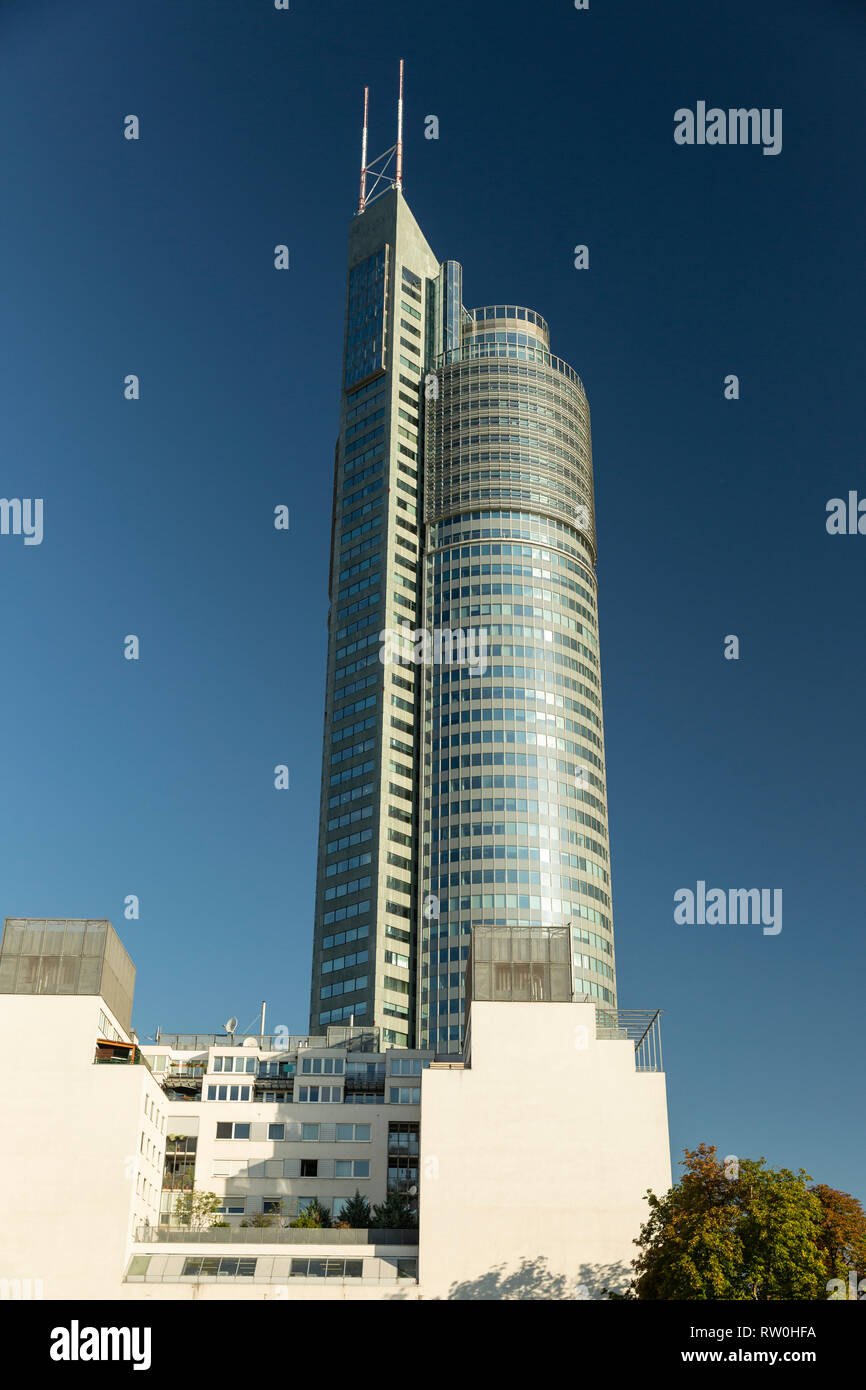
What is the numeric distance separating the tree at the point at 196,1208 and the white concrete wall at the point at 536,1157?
75.6 feet

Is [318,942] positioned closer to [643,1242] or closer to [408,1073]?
[408,1073]

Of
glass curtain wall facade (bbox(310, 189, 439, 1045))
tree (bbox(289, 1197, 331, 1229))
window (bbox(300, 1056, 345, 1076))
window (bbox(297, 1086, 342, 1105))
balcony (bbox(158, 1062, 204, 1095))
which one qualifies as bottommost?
tree (bbox(289, 1197, 331, 1229))

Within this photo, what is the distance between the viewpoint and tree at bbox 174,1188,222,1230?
8762 centimetres

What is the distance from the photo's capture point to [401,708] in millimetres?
179750

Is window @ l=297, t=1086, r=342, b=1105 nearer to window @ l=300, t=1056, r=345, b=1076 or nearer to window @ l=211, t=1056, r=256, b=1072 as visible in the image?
window @ l=300, t=1056, r=345, b=1076

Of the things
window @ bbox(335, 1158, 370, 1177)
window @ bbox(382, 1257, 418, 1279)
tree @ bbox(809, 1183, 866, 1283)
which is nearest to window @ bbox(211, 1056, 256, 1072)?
window @ bbox(335, 1158, 370, 1177)

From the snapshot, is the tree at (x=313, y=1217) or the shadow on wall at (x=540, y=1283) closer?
the shadow on wall at (x=540, y=1283)

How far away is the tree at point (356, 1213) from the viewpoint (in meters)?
84.4

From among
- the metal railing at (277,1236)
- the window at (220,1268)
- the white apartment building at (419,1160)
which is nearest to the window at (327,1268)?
the white apartment building at (419,1160)

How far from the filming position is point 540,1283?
67.8 m

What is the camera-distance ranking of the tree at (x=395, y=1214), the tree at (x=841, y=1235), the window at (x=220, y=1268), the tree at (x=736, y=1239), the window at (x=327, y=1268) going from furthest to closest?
the tree at (x=395, y=1214) → the window at (x=327, y=1268) → the window at (x=220, y=1268) → the tree at (x=841, y=1235) → the tree at (x=736, y=1239)

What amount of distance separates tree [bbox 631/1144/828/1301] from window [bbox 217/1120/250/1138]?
44801 mm

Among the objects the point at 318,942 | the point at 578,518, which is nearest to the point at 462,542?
the point at 578,518

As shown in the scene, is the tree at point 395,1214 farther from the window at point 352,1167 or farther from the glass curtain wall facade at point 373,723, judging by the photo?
the glass curtain wall facade at point 373,723
